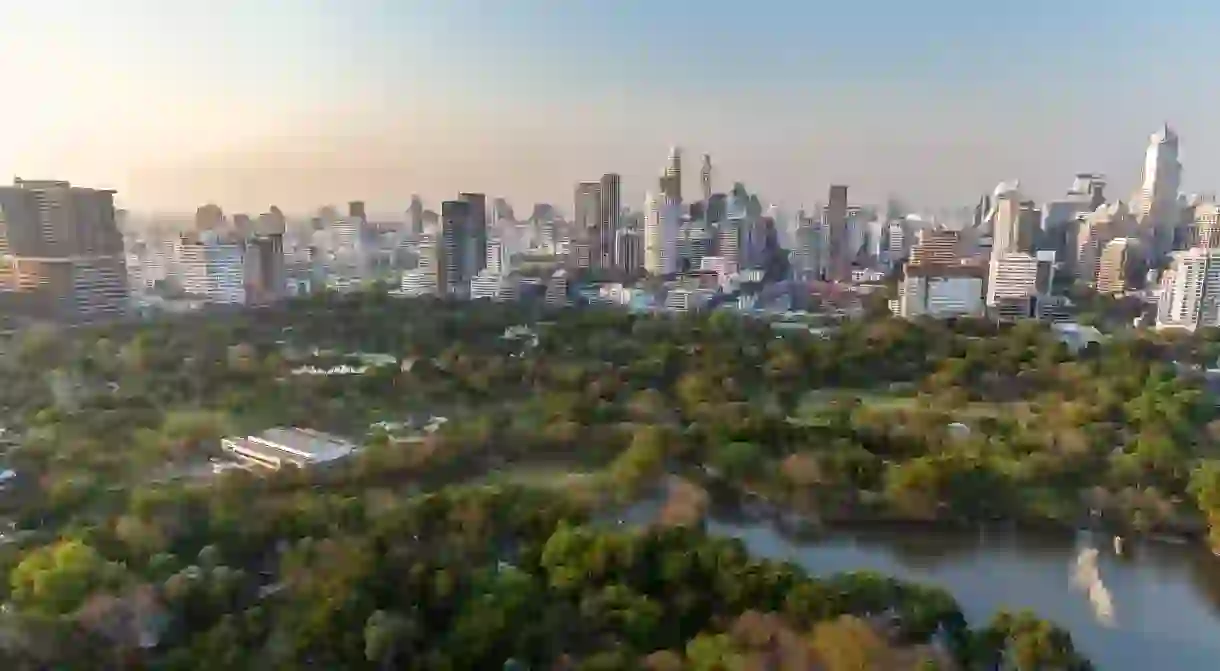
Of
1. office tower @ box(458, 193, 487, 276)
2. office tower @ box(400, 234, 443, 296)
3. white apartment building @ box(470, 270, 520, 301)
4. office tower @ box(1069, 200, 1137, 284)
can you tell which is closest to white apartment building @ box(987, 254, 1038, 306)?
office tower @ box(1069, 200, 1137, 284)

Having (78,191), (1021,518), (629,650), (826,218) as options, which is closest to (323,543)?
(629,650)

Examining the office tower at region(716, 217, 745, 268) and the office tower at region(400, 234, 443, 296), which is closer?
the office tower at region(400, 234, 443, 296)

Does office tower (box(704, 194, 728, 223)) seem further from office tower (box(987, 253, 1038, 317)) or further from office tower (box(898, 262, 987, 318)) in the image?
office tower (box(987, 253, 1038, 317))

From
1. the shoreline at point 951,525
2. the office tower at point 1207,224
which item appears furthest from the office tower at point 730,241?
the shoreline at point 951,525

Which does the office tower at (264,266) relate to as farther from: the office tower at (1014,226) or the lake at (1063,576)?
the office tower at (1014,226)

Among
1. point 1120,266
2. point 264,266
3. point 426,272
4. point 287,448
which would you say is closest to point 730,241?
point 426,272

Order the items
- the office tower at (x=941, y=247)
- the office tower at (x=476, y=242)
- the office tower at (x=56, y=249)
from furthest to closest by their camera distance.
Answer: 1. the office tower at (x=941, y=247)
2. the office tower at (x=476, y=242)
3. the office tower at (x=56, y=249)

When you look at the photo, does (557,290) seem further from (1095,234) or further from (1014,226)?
(1095,234)
